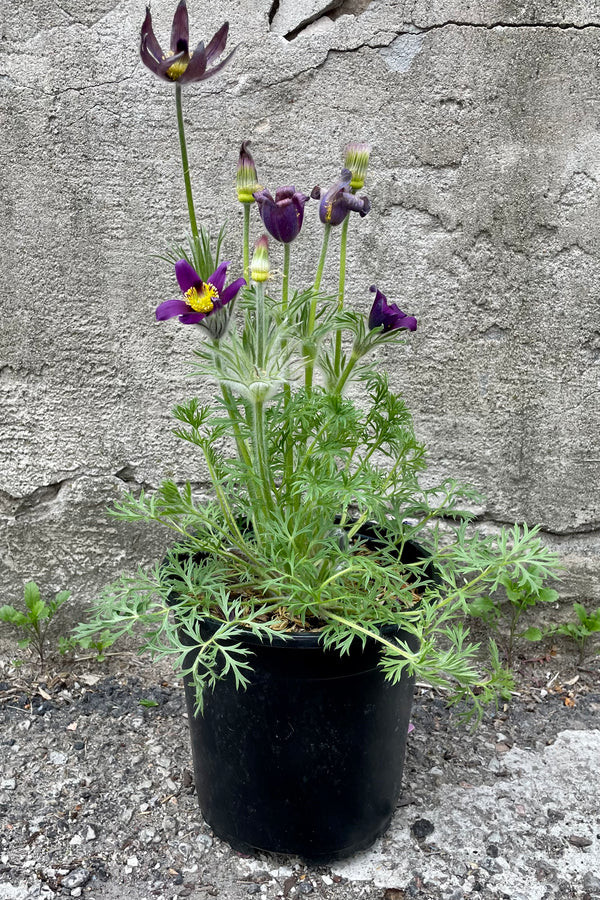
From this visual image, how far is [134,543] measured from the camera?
2.33 metres

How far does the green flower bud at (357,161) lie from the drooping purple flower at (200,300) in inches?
15.8

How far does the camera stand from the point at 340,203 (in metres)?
1.48

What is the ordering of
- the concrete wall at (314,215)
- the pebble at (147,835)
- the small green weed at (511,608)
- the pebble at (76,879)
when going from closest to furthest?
the pebble at (76,879) < the pebble at (147,835) < the concrete wall at (314,215) < the small green weed at (511,608)

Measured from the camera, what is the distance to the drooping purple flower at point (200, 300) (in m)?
1.34

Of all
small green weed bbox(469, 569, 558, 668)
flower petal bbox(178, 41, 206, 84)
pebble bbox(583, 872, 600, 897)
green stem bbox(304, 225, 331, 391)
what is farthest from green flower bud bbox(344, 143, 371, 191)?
pebble bbox(583, 872, 600, 897)

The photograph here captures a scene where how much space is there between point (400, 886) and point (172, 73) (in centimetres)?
173

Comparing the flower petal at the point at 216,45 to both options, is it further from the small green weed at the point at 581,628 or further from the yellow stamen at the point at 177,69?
the small green weed at the point at 581,628

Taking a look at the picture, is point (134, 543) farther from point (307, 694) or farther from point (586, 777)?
point (586, 777)

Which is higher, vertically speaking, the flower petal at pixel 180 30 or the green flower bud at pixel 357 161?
the flower petal at pixel 180 30

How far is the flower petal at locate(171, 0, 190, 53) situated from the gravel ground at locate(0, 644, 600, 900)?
170 cm

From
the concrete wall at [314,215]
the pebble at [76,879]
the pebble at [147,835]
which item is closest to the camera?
the pebble at [76,879]

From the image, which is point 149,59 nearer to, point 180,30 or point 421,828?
point 180,30

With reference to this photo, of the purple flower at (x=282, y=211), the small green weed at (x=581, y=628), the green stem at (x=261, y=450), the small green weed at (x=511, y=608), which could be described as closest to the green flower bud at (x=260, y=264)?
the purple flower at (x=282, y=211)

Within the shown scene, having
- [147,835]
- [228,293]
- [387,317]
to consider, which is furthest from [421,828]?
[228,293]
